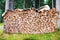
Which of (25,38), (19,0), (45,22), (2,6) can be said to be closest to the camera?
(25,38)

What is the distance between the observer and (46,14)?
8320 mm

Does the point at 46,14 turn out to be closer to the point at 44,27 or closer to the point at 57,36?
the point at 44,27

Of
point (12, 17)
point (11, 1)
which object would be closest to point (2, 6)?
point (11, 1)

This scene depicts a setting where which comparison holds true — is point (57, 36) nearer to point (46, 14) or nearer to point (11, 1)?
point (46, 14)

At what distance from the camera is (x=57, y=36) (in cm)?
758

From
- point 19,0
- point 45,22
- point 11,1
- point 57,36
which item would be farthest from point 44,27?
point 19,0

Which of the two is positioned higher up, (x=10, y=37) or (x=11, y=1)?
(x=11, y=1)

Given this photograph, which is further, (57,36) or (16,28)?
(16,28)

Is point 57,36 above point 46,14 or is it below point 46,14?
below

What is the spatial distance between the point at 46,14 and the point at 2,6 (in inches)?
392

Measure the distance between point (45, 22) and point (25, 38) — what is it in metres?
1.31

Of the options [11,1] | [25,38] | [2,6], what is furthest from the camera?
[2,6]

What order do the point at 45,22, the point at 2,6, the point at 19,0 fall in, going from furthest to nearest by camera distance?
the point at 2,6 → the point at 19,0 → the point at 45,22

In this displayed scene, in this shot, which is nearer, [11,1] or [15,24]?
[15,24]
